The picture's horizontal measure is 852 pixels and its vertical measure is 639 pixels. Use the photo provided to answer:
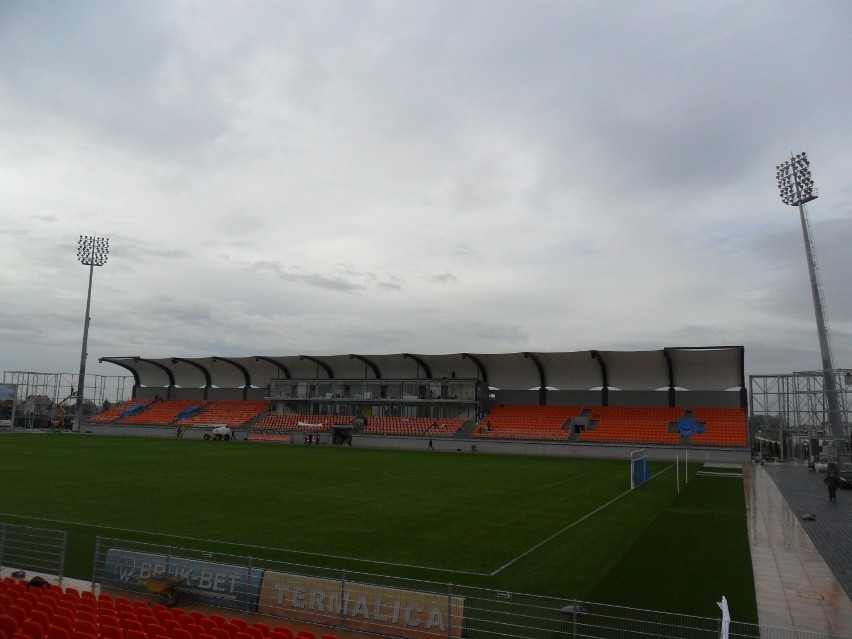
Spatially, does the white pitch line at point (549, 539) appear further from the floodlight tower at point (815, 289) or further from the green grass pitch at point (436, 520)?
the floodlight tower at point (815, 289)

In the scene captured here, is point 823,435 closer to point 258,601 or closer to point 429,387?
point 429,387

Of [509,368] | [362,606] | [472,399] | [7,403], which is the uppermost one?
[509,368]

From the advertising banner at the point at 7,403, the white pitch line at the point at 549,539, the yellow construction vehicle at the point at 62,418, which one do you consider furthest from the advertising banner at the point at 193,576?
the yellow construction vehicle at the point at 62,418

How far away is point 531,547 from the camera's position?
669 inches

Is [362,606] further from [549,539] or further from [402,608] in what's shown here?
[549,539]

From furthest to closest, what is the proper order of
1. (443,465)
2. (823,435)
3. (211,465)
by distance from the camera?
(823,435) → (443,465) → (211,465)

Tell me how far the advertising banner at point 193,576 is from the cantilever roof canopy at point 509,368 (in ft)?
169

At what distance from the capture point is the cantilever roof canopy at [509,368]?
194 ft

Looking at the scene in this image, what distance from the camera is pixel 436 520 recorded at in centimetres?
2089

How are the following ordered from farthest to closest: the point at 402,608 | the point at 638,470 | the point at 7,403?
the point at 7,403 < the point at 638,470 < the point at 402,608

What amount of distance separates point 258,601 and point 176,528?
8363 millimetres

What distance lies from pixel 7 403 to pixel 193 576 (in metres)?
77.9

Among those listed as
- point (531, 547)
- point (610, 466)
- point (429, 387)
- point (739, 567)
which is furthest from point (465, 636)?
point (429, 387)

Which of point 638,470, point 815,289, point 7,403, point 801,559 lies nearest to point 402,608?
point 801,559
